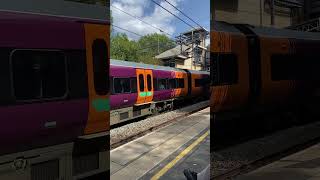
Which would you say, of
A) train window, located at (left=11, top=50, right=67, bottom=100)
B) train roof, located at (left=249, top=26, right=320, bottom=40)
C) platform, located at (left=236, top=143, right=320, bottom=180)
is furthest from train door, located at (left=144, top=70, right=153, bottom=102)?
platform, located at (left=236, top=143, right=320, bottom=180)

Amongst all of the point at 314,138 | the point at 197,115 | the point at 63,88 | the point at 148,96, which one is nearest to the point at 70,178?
the point at 63,88

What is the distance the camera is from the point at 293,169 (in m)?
5.10

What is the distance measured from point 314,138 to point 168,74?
14.9 feet

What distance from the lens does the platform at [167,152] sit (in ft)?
6.59

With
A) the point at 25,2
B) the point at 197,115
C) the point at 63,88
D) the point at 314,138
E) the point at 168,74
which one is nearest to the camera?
the point at 25,2

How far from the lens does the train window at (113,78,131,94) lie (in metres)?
1.91

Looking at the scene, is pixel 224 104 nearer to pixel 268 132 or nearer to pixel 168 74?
pixel 268 132

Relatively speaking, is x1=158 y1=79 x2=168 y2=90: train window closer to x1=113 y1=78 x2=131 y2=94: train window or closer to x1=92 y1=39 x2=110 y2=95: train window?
x1=113 y1=78 x2=131 y2=94: train window

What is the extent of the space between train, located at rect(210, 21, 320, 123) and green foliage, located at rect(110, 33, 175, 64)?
182 centimetres

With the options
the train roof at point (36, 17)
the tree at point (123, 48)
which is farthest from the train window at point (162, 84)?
the train roof at point (36, 17)

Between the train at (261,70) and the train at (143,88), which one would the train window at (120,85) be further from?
the train at (261,70)

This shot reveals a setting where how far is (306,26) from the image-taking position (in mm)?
4668

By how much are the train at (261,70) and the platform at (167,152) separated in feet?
4.74

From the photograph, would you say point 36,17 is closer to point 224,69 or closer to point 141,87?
point 141,87
